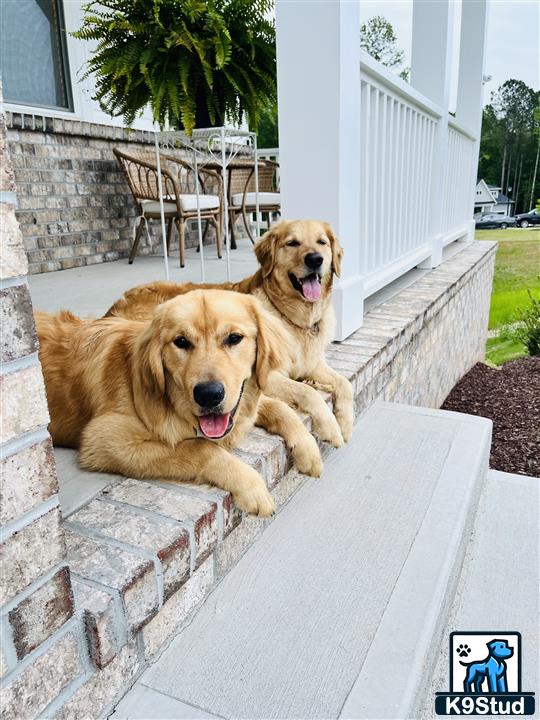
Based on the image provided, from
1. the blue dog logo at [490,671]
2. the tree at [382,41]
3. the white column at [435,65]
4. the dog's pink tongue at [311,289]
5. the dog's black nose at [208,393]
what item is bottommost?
the blue dog logo at [490,671]

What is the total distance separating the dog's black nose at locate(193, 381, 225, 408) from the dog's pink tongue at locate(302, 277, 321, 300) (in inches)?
43.4

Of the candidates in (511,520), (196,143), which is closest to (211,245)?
(196,143)

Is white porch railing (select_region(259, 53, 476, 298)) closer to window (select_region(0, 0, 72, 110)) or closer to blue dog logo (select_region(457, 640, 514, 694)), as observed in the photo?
blue dog logo (select_region(457, 640, 514, 694))

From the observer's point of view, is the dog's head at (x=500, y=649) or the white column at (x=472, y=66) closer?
the dog's head at (x=500, y=649)

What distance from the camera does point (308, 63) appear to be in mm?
2639

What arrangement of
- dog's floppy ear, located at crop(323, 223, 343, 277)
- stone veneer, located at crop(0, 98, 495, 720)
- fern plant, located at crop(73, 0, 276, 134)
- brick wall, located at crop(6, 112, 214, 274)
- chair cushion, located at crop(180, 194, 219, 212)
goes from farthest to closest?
chair cushion, located at crop(180, 194, 219, 212) → brick wall, located at crop(6, 112, 214, 274) → fern plant, located at crop(73, 0, 276, 134) → dog's floppy ear, located at crop(323, 223, 343, 277) → stone veneer, located at crop(0, 98, 495, 720)

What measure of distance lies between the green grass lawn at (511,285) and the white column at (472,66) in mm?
3356

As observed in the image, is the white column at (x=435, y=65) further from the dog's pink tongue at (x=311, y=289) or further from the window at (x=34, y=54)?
the window at (x=34, y=54)

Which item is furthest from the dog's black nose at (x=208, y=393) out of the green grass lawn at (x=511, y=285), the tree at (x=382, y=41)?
the tree at (x=382, y=41)

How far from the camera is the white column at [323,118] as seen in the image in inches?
101

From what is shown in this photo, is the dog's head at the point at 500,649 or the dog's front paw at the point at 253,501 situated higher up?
the dog's front paw at the point at 253,501

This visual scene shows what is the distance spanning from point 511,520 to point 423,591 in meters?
0.93

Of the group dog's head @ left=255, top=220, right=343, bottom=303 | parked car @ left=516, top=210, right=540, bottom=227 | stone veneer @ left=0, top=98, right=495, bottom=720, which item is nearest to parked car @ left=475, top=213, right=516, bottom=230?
parked car @ left=516, top=210, right=540, bottom=227

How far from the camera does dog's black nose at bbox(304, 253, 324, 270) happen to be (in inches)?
94.7
